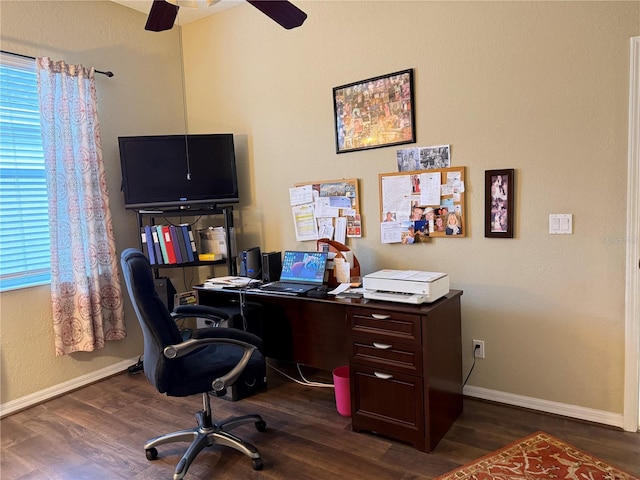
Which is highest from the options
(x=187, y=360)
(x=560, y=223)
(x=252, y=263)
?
(x=560, y=223)

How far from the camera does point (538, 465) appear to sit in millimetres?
2008

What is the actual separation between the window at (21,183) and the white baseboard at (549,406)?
10.2 feet

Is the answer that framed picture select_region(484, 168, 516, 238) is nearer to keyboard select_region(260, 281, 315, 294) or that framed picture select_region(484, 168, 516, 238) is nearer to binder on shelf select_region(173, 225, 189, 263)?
keyboard select_region(260, 281, 315, 294)

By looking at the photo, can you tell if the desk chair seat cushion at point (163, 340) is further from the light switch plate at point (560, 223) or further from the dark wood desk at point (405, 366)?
the light switch plate at point (560, 223)

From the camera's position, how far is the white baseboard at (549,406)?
7.64 ft

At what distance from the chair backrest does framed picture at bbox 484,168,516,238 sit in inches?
73.8

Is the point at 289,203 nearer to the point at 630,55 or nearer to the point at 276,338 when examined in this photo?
the point at 276,338

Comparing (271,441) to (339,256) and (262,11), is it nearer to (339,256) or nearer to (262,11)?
(339,256)

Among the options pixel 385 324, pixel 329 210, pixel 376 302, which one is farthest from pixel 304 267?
pixel 385 324

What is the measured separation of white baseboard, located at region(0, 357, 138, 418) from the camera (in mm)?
2867

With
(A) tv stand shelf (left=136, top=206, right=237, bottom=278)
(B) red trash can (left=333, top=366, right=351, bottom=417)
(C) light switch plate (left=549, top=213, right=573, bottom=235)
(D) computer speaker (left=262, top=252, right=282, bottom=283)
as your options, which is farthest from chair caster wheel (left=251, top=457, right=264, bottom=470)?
(C) light switch plate (left=549, top=213, right=573, bottom=235)

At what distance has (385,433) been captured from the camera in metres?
2.30

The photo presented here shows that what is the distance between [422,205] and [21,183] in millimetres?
2732

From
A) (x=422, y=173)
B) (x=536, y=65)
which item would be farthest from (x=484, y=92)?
(x=422, y=173)
